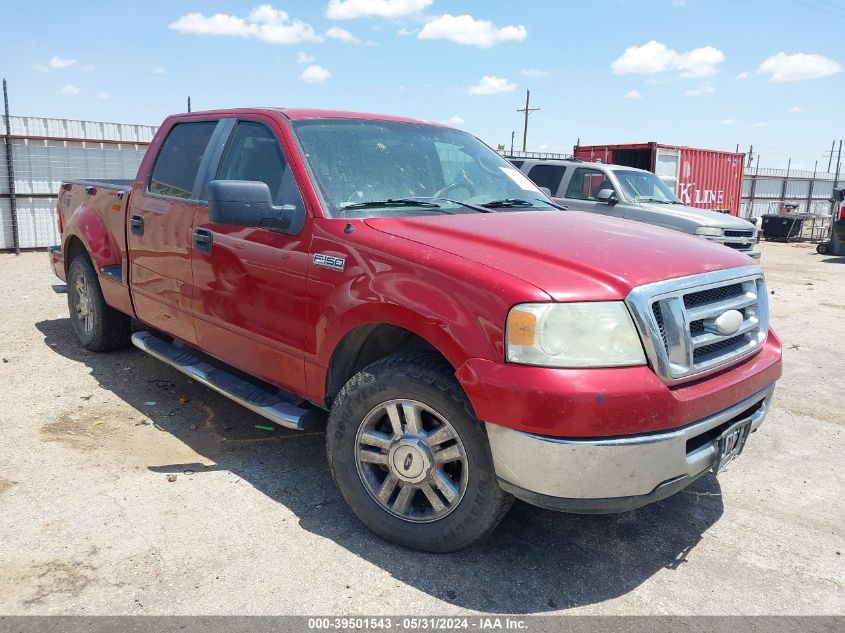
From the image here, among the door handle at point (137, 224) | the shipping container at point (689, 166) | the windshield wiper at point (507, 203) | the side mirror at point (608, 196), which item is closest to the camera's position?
the windshield wiper at point (507, 203)

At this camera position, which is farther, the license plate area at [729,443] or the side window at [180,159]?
the side window at [180,159]

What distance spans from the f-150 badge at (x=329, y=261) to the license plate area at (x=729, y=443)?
1.76 m

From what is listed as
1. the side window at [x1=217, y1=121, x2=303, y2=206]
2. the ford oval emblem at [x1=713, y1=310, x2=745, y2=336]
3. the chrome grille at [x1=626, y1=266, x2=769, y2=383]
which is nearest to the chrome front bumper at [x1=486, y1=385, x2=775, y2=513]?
the chrome grille at [x1=626, y1=266, x2=769, y2=383]

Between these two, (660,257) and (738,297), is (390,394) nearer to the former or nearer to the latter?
(660,257)

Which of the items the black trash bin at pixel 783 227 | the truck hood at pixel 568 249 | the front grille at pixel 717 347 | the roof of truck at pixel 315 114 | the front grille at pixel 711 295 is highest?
the roof of truck at pixel 315 114

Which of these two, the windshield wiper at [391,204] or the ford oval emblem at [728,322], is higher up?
the windshield wiper at [391,204]

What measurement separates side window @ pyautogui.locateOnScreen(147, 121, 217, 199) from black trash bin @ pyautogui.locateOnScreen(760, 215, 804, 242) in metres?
21.0

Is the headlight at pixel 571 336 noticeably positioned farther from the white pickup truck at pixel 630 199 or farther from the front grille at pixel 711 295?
the white pickup truck at pixel 630 199

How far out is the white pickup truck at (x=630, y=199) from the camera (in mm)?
10195

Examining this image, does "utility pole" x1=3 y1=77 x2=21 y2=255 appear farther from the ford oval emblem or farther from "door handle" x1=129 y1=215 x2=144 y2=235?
the ford oval emblem

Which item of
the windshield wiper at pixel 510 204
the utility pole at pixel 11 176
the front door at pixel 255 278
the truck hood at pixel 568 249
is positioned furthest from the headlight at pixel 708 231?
the utility pole at pixel 11 176

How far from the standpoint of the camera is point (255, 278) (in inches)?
138

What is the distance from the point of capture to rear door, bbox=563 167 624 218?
10.6 metres

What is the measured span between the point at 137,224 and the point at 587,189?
787 cm
